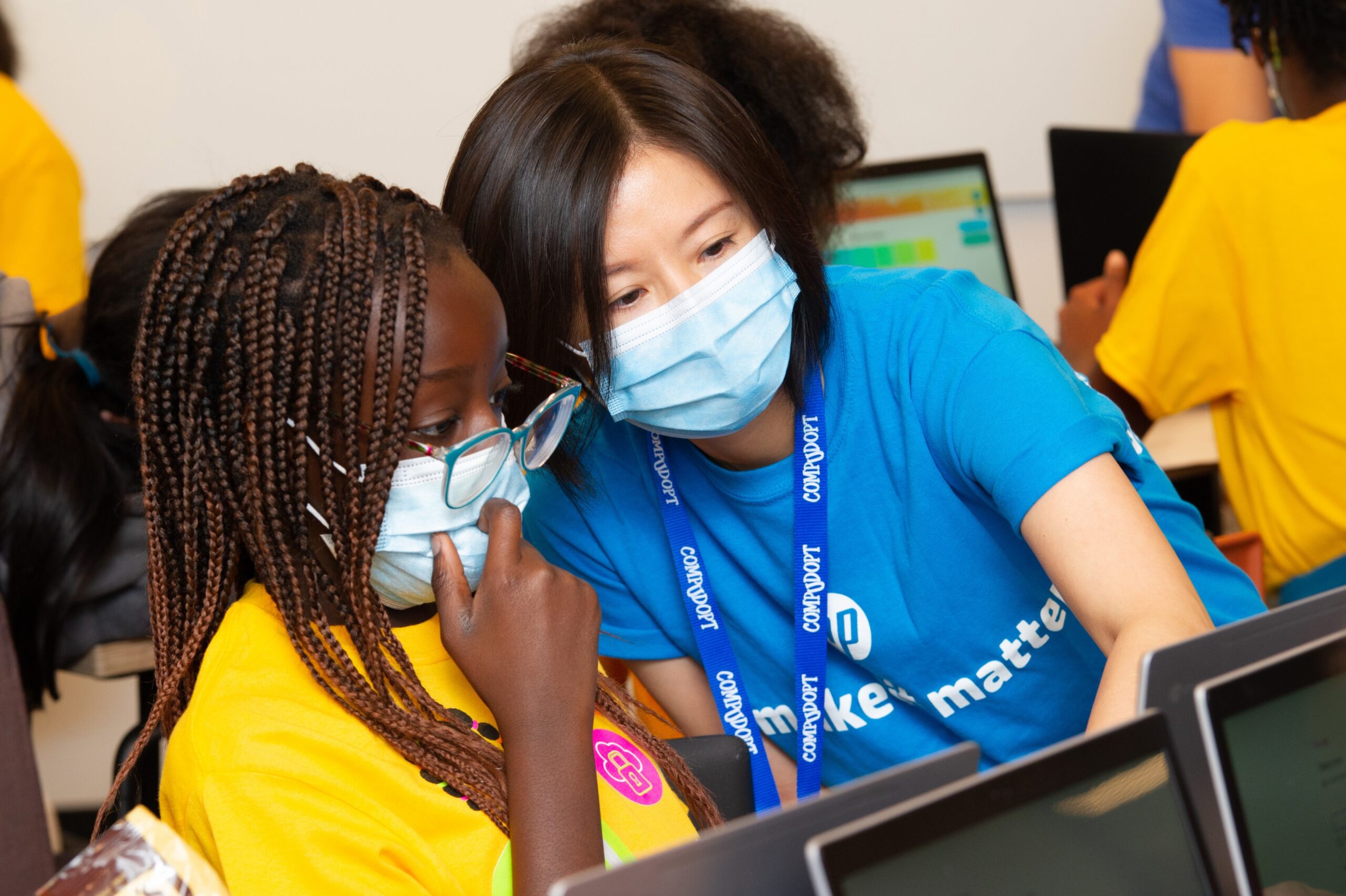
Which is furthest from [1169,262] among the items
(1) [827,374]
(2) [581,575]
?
(2) [581,575]

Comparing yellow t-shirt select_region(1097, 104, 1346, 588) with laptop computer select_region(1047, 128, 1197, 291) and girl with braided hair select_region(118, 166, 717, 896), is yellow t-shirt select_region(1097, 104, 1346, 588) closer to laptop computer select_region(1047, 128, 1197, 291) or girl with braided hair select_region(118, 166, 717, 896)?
laptop computer select_region(1047, 128, 1197, 291)

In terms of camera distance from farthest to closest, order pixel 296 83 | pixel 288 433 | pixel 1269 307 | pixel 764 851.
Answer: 1. pixel 296 83
2. pixel 1269 307
3. pixel 288 433
4. pixel 764 851

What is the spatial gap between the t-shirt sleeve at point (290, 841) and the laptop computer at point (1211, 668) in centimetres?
50

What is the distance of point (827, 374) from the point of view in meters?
1.23

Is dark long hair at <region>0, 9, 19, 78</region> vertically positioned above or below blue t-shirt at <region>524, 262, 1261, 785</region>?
above

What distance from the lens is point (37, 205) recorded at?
221 centimetres

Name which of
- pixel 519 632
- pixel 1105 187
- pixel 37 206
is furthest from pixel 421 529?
pixel 1105 187

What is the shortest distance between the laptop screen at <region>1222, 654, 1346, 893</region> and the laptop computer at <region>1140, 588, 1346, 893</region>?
2cm

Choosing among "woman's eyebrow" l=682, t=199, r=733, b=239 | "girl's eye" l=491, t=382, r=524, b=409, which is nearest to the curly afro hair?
"woman's eyebrow" l=682, t=199, r=733, b=239

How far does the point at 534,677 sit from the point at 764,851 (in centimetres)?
33

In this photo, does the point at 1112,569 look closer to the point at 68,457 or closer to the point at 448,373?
the point at 448,373

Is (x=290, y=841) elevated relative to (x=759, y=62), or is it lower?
lower

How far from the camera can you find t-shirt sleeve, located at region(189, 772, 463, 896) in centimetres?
77

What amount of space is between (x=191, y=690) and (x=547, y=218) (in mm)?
487
